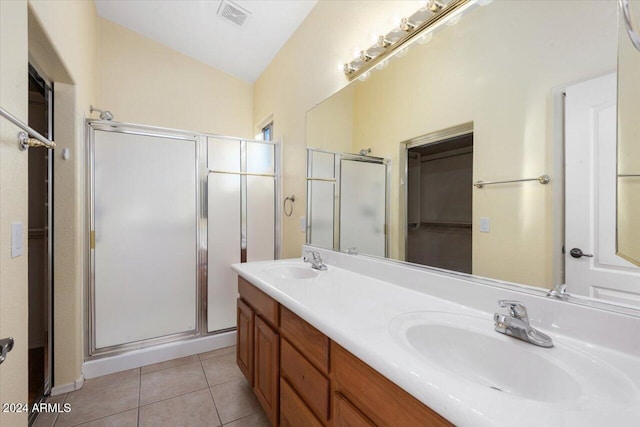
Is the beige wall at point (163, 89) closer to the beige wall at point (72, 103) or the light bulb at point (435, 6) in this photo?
the beige wall at point (72, 103)

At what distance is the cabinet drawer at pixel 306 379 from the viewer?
3.16 ft

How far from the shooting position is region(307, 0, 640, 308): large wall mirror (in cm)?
78

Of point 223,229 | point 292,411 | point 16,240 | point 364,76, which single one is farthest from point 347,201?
point 16,240

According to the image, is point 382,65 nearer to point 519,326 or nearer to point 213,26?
point 519,326

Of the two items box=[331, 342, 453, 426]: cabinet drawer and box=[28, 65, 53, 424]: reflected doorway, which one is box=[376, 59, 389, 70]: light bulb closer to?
box=[331, 342, 453, 426]: cabinet drawer

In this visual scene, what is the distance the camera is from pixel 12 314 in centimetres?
91

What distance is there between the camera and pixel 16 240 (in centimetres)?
95

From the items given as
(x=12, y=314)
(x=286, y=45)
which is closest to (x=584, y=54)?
(x=12, y=314)

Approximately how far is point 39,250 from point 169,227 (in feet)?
3.29

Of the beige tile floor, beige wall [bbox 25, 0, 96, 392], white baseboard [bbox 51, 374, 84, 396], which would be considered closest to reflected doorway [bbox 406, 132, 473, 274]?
the beige tile floor

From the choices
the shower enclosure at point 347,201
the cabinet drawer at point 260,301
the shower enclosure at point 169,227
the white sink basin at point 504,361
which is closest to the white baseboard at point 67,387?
the shower enclosure at point 169,227

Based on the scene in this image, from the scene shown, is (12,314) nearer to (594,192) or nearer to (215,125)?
(594,192)

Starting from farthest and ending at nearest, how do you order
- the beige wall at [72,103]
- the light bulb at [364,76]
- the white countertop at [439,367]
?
the light bulb at [364,76] < the beige wall at [72,103] < the white countertop at [439,367]

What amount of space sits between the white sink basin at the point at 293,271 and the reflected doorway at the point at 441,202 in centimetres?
76
